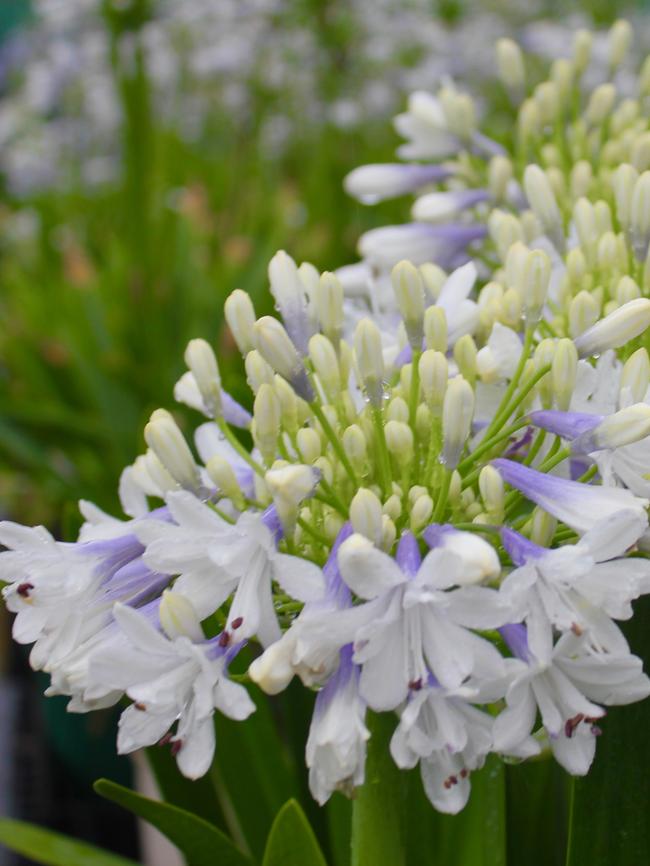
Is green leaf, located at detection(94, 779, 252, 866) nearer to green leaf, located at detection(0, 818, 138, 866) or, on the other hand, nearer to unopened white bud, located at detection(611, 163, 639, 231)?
green leaf, located at detection(0, 818, 138, 866)

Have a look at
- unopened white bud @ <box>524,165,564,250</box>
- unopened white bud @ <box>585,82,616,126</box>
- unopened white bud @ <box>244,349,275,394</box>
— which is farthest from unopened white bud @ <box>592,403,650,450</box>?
unopened white bud @ <box>585,82,616,126</box>

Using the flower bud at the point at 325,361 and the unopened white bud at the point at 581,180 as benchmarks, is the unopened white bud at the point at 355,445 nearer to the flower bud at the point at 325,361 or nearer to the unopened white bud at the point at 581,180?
the flower bud at the point at 325,361

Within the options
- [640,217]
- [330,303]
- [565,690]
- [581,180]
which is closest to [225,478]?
[330,303]

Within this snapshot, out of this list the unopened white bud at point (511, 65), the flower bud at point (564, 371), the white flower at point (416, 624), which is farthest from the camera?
the unopened white bud at point (511, 65)

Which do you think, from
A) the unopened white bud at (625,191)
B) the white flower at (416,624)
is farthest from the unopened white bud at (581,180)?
the white flower at (416,624)

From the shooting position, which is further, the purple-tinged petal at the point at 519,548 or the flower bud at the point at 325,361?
the flower bud at the point at 325,361
